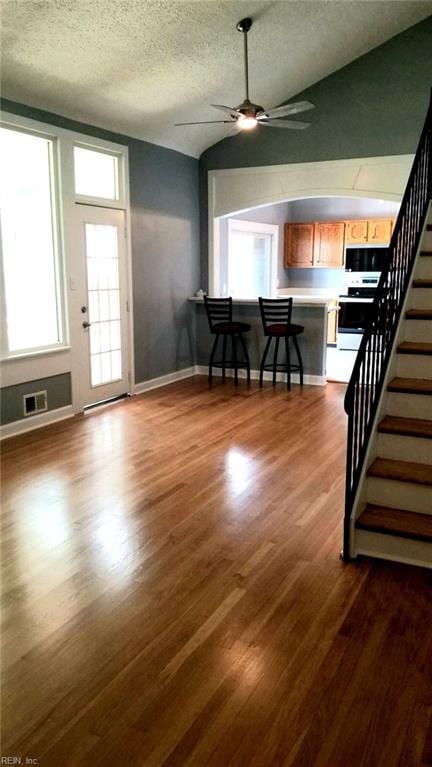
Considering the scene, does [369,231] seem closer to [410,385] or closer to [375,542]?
[410,385]

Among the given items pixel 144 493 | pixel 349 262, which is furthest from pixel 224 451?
pixel 349 262

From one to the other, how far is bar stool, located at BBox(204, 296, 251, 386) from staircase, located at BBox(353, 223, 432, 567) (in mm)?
3448

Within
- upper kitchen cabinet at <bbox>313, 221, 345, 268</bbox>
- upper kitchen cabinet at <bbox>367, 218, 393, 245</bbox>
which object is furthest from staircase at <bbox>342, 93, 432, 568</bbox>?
upper kitchen cabinet at <bbox>313, 221, 345, 268</bbox>

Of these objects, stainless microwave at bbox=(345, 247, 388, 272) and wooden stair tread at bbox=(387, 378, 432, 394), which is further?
stainless microwave at bbox=(345, 247, 388, 272)

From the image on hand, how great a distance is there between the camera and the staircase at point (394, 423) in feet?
9.59

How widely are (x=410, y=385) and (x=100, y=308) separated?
12.1ft

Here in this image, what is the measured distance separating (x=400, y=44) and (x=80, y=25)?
147 inches

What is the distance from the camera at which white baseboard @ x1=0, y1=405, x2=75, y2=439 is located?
5055 millimetres

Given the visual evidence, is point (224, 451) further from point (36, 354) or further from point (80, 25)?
point (80, 25)

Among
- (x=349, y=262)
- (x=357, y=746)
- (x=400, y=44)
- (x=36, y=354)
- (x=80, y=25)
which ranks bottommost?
(x=357, y=746)

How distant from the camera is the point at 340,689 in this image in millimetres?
2068

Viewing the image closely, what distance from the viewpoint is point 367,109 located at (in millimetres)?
6426

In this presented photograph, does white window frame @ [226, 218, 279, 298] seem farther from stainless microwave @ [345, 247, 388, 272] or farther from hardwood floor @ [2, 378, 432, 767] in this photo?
hardwood floor @ [2, 378, 432, 767]

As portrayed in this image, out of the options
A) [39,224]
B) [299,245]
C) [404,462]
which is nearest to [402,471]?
[404,462]
